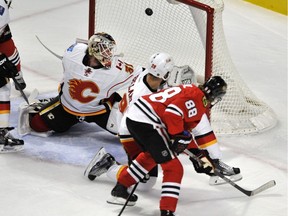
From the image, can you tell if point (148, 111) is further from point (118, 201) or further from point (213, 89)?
point (118, 201)

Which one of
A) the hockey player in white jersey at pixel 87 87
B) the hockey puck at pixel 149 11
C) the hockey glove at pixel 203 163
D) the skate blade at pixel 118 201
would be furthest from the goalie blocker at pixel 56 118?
the skate blade at pixel 118 201

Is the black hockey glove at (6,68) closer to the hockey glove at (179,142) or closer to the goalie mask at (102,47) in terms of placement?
the goalie mask at (102,47)

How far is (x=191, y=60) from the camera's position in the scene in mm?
5809

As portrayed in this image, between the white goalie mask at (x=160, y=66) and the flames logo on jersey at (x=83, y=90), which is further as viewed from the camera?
the flames logo on jersey at (x=83, y=90)

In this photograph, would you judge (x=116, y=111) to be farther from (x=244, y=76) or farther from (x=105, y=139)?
(x=244, y=76)

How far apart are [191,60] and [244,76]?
76cm

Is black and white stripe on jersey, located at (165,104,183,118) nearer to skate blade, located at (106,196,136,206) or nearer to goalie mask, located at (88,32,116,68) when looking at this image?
skate blade, located at (106,196,136,206)

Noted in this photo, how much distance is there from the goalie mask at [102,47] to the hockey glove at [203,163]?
723 mm

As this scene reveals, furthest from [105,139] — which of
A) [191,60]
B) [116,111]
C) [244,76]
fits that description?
→ [244,76]

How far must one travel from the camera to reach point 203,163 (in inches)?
172

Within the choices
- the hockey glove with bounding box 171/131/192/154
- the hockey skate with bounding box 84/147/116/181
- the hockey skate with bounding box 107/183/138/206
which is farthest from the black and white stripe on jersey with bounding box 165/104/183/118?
the hockey skate with bounding box 84/147/116/181

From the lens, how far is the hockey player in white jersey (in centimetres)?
495

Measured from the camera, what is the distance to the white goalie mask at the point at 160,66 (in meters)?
4.47

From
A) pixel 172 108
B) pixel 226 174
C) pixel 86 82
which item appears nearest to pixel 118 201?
pixel 172 108
